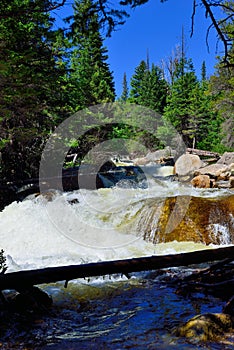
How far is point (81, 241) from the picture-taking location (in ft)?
28.1

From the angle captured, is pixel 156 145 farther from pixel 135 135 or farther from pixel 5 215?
pixel 5 215

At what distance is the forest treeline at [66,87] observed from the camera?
26.5ft

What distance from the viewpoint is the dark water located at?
2680 millimetres

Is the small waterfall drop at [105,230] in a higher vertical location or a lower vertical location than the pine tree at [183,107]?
lower

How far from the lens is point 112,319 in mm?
3324

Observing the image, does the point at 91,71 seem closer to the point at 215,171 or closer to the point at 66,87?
the point at 66,87

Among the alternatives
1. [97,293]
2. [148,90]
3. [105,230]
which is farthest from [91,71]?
[97,293]

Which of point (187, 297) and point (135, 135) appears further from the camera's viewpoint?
point (135, 135)

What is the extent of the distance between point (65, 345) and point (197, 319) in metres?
1.19

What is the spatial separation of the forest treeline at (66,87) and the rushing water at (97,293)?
312 centimetres

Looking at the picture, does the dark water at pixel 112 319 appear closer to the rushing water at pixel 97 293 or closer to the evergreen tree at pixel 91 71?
the rushing water at pixel 97 293

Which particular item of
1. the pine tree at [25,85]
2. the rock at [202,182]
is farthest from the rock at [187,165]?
the pine tree at [25,85]

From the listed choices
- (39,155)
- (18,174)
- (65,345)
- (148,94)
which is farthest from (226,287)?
(148,94)

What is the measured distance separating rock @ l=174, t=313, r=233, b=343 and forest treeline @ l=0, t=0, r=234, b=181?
2.94m
